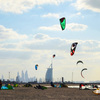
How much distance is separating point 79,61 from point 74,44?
4253 mm

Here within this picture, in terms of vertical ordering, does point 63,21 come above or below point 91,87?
above

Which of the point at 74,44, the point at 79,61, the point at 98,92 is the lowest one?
the point at 98,92

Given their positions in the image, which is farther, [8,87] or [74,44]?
[8,87]

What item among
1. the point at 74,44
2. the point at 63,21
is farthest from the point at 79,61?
the point at 63,21

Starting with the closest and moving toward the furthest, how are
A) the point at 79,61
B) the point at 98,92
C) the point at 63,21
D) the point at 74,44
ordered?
the point at 98,92
the point at 63,21
the point at 74,44
the point at 79,61

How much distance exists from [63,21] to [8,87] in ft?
58.2

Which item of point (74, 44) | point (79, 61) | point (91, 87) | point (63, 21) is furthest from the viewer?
point (91, 87)

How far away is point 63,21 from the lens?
34.0m

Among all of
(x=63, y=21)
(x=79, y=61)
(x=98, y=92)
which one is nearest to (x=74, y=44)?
(x=79, y=61)

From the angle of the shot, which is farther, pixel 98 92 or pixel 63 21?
pixel 63 21

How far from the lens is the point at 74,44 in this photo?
41500 mm

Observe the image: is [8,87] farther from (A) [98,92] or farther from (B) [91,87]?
(A) [98,92]

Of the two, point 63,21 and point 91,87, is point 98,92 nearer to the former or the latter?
point 63,21

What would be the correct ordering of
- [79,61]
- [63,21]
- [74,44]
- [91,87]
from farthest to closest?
[91,87] → [79,61] → [74,44] → [63,21]
